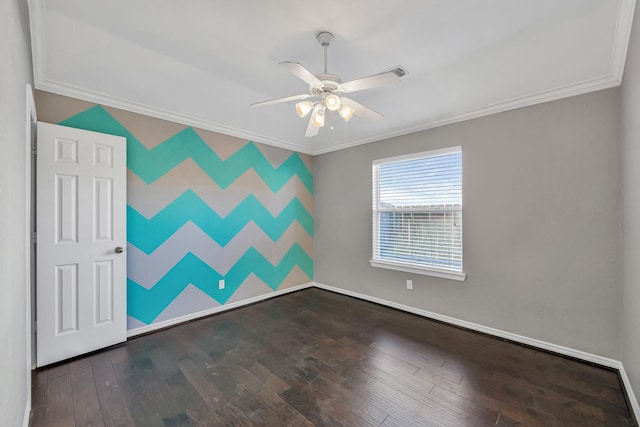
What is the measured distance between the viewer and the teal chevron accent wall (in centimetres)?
292

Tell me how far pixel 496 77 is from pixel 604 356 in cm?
262

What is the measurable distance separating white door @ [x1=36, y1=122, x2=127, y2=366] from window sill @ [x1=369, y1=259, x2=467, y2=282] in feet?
10.1

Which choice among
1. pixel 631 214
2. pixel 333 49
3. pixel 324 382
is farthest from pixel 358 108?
pixel 324 382

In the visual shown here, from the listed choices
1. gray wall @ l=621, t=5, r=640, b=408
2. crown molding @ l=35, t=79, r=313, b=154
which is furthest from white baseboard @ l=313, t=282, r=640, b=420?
crown molding @ l=35, t=79, r=313, b=154

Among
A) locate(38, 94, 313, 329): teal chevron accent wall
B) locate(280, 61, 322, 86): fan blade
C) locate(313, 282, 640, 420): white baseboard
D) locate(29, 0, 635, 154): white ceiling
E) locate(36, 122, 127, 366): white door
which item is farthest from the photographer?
locate(38, 94, 313, 329): teal chevron accent wall

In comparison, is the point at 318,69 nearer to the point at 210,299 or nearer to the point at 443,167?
the point at 443,167

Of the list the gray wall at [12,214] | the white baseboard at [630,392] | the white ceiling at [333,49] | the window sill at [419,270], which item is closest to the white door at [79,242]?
the white ceiling at [333,49]

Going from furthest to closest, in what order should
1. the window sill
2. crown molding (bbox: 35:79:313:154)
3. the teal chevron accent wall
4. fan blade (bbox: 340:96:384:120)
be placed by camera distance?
1. the window sill
2. the teal chevron accent wall
3. crown molding (bbox: 35:79:313:154)
4. fan blade (bbox: 340:96:384:120)

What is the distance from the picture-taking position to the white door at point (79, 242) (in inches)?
91.4

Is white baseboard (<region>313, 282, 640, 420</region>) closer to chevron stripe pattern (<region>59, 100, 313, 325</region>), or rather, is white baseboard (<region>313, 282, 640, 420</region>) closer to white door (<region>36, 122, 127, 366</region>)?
chevron stripe pattern (<region>59, 100, 313, 325</region>)

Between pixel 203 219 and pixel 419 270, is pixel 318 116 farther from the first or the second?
pixel 419 270

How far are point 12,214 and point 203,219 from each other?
7.21ft

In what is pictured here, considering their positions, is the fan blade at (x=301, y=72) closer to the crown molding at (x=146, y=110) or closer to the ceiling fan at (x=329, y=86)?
the ceiling fan at (x=329, y=86)

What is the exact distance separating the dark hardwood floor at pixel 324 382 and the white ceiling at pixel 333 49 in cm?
245
